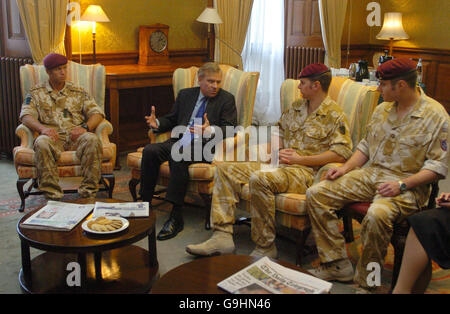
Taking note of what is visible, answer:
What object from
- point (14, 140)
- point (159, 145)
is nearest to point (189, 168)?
point (159, 145)

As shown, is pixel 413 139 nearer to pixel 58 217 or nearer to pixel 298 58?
pixel 58 217

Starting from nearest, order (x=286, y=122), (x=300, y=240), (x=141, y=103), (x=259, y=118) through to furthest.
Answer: (x=300, y=240) → (x=286, y=122) → (x=141, y=103) → (x=259, y=118)

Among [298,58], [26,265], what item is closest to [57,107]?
[26,265]

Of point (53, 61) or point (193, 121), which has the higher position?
point (53, 61)

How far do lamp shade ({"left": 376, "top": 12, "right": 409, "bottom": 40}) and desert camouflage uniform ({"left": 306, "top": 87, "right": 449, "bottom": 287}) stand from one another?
395cm

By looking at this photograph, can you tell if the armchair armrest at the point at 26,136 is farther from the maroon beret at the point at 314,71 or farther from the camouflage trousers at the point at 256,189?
the maroon beret at the point at 314,71

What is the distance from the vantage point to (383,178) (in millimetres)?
2770

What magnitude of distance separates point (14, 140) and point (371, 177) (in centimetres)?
357

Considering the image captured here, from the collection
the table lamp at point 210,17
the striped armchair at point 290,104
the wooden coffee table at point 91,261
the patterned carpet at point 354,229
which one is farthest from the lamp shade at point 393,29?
the wooden coffee table at point 91,261

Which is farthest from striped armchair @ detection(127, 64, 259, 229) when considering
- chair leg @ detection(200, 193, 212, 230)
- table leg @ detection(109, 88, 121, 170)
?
table leg @ detection(109, 88, 121, 170)

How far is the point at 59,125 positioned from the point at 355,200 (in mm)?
2315

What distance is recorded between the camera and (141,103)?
19.0 ft

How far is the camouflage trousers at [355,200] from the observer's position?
2.59 m

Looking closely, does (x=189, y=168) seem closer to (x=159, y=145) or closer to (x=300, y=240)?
(x=159, y=145)
